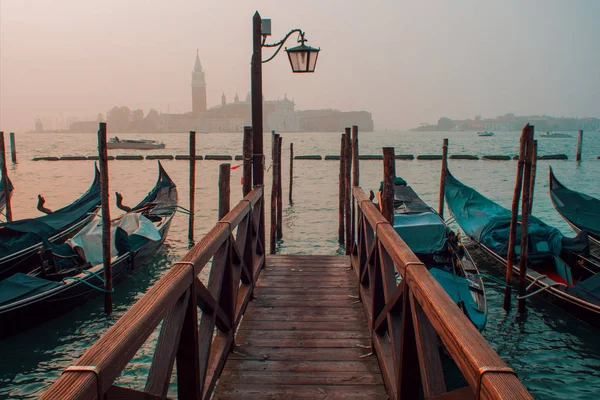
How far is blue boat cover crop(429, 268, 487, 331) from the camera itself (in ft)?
16.0

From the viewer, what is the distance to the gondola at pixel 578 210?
8.45m

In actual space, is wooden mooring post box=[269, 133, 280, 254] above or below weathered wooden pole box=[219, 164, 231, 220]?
below

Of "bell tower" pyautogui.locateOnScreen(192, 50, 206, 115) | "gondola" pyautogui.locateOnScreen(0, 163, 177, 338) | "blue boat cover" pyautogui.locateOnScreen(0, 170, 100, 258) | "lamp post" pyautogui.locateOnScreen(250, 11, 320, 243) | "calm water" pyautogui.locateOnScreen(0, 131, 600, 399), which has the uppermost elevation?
"bell tower" pyautogui.locateOnScreen(192, 50, 206, 115)

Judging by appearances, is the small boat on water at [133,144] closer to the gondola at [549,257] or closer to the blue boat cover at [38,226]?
the blue boat cover at [38,226]

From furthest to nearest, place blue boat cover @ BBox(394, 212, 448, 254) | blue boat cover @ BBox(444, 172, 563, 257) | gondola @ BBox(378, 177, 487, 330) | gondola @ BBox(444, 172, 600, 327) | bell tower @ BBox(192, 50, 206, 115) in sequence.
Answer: bell tower @ BBox(192, 50, 206, 115) < blue boat cover @ BBox(444, 172, 563, 257) < blue boat cover @ BBox(394, 212, 448, 254) < gondola @ BBox(444, 172, 600, 327) < gondola @ BBox(378, 177, 487, 330)

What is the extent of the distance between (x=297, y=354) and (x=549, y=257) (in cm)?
519

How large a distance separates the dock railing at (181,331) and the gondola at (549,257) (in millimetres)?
3858

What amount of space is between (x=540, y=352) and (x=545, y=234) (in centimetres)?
229

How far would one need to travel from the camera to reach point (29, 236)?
22.6ft

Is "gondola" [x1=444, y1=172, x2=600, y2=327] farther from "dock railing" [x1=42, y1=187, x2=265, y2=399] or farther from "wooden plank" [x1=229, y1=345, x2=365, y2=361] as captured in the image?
"dock railing" [x1=42, y1=187, x2=265, y2=399]

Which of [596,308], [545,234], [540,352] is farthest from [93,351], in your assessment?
[545,234]

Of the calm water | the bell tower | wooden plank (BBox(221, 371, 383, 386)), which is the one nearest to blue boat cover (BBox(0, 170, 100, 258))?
the calm water

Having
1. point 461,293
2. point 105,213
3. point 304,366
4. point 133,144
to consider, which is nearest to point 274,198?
point 105,213

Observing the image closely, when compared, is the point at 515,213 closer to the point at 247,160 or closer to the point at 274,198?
the point at 247,160
